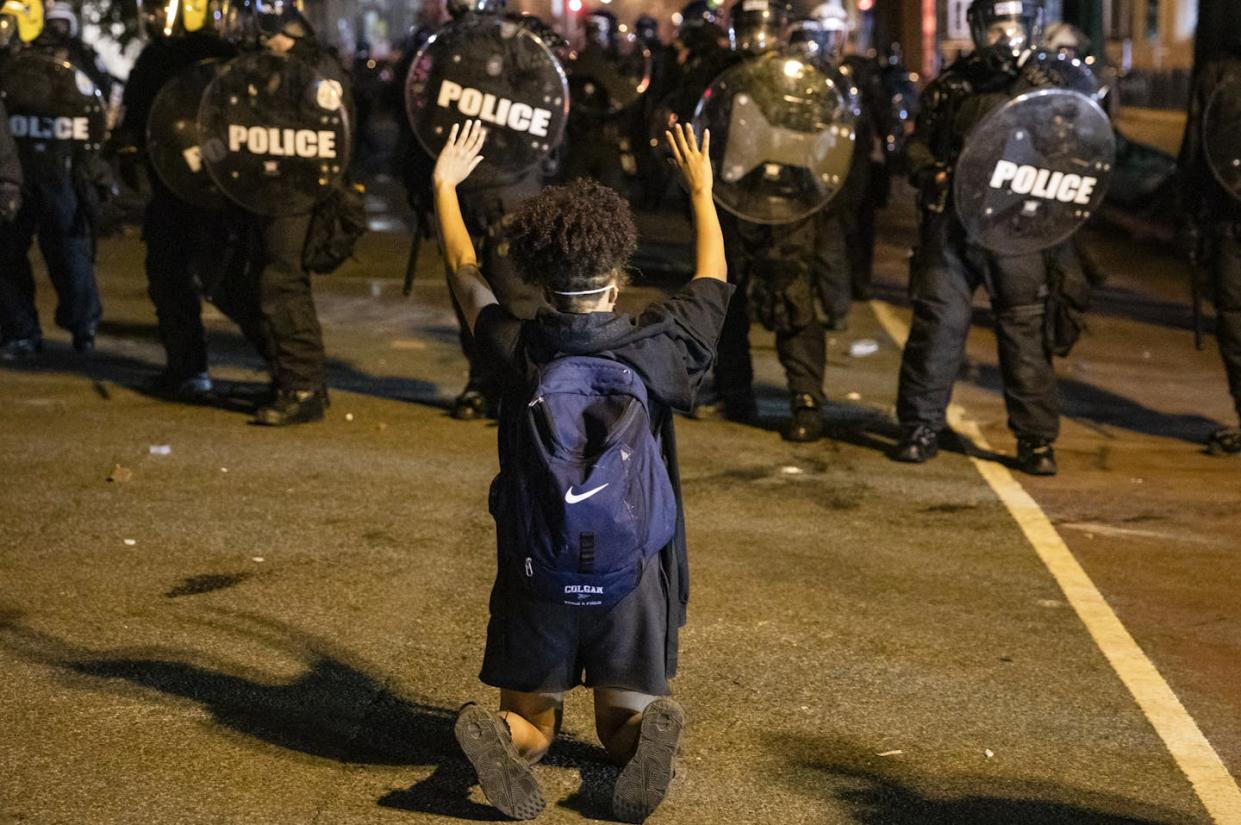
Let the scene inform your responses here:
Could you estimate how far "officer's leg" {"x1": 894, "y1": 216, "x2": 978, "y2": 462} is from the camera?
8172mm

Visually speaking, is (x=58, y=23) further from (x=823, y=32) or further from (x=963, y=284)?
(x=963, y=284)

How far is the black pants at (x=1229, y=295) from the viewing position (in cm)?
845

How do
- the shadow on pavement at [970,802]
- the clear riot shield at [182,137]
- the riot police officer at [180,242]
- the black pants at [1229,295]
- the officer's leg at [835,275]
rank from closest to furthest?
the shadow on pavement at [970,802] → the black pants at [1229,295] → the clear riot shield at [182,137] → the riot police officer at [180,242] → the officer's leg at [835,275]

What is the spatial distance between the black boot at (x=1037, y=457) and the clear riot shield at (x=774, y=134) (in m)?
1.44

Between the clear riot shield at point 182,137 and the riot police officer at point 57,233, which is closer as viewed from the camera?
the clear riot shield at point 182,137

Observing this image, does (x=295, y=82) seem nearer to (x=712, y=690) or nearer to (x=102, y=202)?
(x=102, y=202)

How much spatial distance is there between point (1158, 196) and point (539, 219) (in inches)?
624

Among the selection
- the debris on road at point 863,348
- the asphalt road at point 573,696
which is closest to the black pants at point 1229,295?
the asphalt road at point 573,696

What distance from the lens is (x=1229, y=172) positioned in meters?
8.27

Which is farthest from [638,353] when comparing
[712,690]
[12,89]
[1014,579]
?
[12,89]

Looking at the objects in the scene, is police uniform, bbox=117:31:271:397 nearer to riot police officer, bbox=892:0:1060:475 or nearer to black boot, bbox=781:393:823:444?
black boot, bbox=781:393:823:444

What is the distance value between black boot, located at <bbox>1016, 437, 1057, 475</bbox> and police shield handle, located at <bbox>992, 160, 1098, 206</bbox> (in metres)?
1.03

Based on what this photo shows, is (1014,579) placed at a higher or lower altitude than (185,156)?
lower

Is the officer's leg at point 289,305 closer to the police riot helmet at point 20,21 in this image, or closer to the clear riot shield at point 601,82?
the police riot helmet at point 20,21
